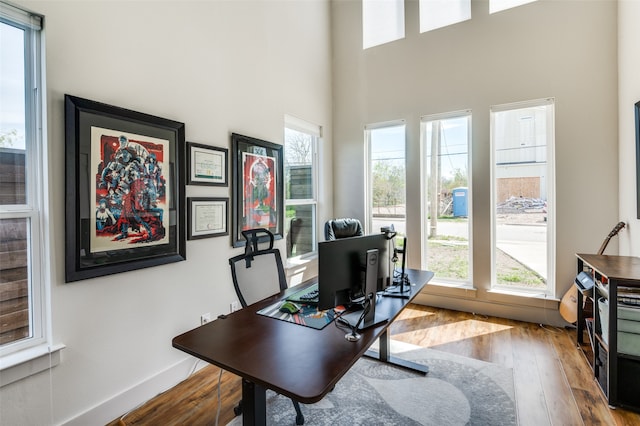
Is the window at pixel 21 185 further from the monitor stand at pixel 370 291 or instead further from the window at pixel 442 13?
the window at pixel 442 13

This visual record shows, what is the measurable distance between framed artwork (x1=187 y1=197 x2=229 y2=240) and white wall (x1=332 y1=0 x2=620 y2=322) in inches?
82.1

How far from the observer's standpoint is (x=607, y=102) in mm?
2902

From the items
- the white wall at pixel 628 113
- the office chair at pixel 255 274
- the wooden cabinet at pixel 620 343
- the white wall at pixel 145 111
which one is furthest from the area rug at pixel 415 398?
the white wall at pixel 628 113

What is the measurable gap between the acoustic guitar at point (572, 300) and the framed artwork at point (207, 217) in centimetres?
334

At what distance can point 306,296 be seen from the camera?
1945 millimetres

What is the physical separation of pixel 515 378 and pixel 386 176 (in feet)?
8.52

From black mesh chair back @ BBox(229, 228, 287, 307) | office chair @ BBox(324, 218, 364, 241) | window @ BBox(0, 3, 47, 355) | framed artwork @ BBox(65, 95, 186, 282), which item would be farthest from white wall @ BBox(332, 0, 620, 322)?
window @ BBox(0, 3, 47, 355)

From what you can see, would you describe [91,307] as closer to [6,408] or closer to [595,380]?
[6,408]

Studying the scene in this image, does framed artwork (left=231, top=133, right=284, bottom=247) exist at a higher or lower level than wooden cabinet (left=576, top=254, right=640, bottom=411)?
higher

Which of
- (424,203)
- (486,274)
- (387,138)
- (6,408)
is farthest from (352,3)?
(6,408)

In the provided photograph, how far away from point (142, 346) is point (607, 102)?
14.9 feet

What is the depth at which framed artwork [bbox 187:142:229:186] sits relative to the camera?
2359mm

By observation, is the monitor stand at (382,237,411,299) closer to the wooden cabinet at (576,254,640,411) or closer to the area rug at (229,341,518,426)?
the area rug at (229,341,518,426)

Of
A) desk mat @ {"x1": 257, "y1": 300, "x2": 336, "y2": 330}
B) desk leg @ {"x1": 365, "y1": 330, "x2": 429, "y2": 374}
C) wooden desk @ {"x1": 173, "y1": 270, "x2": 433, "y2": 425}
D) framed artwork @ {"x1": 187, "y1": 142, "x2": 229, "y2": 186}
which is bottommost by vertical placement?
desk leg @ {"x1": 365, "y1": 330, "x2": 429, "y2": 374}
